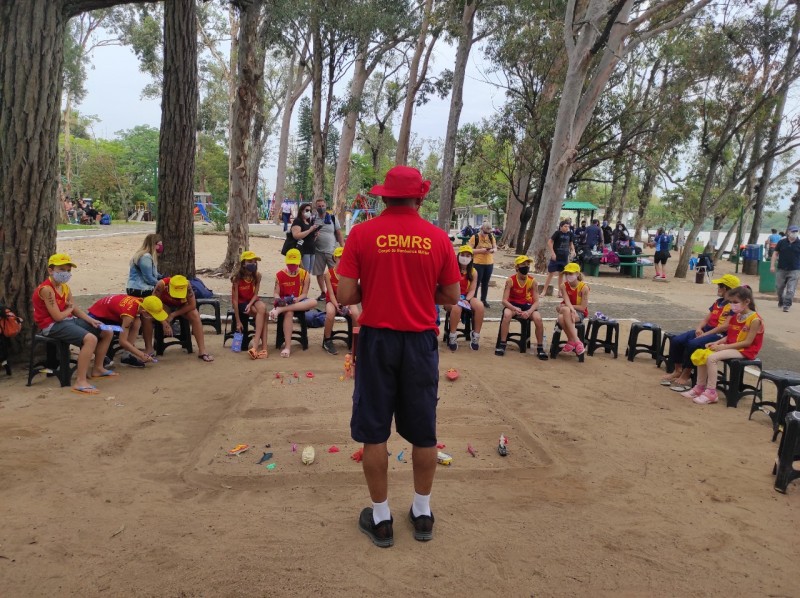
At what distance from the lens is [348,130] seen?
2366 centimetres

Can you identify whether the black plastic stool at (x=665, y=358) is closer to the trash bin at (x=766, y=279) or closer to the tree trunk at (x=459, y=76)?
the trash bin at (x=766, y=279)

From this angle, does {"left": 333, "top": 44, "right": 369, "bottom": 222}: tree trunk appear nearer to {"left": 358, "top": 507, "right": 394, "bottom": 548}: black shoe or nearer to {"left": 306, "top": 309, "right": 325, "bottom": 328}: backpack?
{"left": 306, "top": 309, "right": 325, "bottom": 328}: backpack

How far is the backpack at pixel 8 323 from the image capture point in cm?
508

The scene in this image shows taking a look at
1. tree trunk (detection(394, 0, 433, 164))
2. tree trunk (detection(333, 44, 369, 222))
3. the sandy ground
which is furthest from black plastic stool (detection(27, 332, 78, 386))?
tree trunk (detection(394, 0, 433, 164))

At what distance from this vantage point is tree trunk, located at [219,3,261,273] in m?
11.2

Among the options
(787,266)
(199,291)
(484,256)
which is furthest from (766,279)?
(199,291)

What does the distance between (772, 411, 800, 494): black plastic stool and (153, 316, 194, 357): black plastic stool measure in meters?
5.89

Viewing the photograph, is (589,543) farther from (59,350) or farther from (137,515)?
(59,350)

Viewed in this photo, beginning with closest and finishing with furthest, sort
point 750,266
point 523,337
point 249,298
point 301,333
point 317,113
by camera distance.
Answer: point 249,298 → point 301,333 → point 523,337 → point 317,113 → point 750,266

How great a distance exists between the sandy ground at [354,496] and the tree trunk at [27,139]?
3.57 feet

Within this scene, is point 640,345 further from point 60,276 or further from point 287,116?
point 287,116

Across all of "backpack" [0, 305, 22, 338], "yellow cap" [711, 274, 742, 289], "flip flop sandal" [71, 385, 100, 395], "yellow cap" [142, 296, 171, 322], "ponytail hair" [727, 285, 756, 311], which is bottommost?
"flip flop sandal" [71, 385, 100, 395]

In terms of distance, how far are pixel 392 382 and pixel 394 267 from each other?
0.57m

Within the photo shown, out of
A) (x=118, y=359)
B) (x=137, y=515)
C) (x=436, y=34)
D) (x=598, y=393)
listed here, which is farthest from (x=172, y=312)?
(x=436, y=34)
